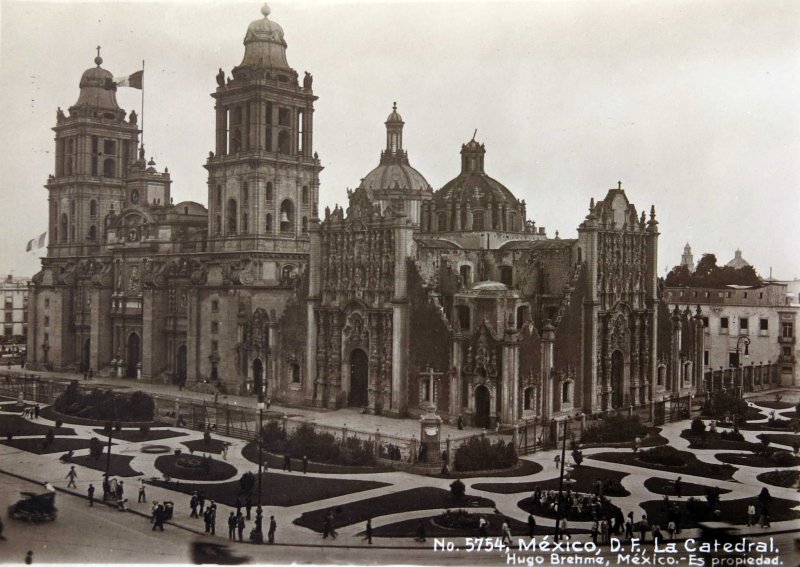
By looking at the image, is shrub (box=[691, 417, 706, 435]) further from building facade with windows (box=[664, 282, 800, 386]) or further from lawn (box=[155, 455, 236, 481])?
lawn (box=[155, 455, 236, 481])

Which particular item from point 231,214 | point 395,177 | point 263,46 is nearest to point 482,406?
point 231,214

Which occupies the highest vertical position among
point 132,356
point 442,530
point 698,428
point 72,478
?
point 132,356

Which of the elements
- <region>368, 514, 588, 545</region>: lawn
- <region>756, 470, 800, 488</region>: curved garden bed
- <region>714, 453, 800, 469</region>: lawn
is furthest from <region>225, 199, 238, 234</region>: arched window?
<region>756, 470, 800, 488</region>: curved garden bed

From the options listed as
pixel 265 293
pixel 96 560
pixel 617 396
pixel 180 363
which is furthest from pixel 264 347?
pixel 96 560

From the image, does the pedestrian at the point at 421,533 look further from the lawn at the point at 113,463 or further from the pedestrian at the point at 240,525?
the lawn at the point at 113,463

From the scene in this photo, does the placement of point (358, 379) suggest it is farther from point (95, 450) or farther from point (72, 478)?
point (72, 478)

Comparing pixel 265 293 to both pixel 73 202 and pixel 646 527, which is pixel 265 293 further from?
pixel 646 527
